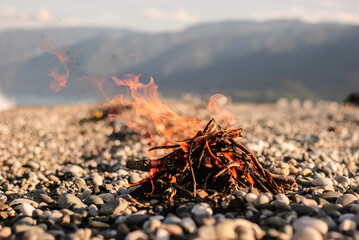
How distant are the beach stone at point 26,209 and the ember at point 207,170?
0.93 meters

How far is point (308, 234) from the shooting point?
2.12 m

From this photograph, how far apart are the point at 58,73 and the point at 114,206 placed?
1.97 meters

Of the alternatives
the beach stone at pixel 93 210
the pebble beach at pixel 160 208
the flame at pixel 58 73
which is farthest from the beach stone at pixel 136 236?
the flame at pixel 58 73

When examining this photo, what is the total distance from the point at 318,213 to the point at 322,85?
335 ft

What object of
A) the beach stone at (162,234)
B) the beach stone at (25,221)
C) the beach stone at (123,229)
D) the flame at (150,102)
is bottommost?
the beach stone at (25,221)

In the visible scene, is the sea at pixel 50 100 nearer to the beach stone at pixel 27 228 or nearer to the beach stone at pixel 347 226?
the beach stone at pixel 27 228

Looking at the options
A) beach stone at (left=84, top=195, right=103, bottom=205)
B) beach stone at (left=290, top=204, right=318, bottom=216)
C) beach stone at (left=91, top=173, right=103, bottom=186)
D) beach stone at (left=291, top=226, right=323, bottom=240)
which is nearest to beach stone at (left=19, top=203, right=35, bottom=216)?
beach stone at (left=84, top=195, right=103, bottom=205)

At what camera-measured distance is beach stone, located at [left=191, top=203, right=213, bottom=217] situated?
8.51 feet

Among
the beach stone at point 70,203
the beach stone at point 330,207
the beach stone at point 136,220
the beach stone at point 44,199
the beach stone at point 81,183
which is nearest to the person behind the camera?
the beach stone at point 136,220

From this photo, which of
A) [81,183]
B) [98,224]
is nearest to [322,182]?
[98,224]

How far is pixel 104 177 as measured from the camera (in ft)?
14.6

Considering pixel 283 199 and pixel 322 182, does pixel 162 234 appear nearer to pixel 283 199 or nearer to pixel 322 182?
pixel 283 199

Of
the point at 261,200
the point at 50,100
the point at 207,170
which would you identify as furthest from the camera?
the point at 50,100

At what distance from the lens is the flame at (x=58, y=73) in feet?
12.8
